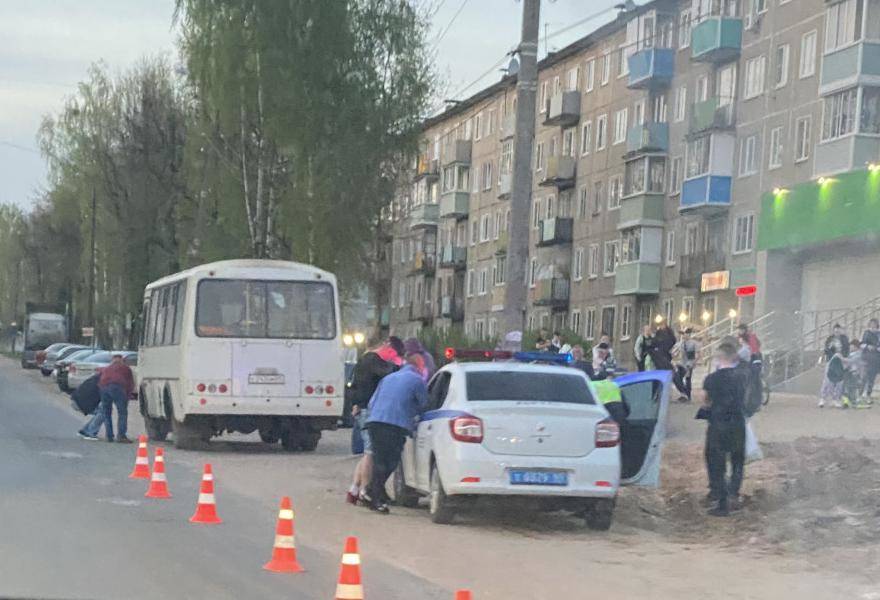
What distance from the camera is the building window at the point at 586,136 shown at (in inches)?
2464

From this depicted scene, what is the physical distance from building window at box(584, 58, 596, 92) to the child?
31356mm

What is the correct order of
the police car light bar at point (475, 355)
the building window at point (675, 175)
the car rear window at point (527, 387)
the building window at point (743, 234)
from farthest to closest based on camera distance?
the building window at point (675, 175) → the building window at point (743, 234) → the police car light bar at point (475, 355) → the car rear window at point (527, 387)

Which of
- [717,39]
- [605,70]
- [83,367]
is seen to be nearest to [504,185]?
[605,70]

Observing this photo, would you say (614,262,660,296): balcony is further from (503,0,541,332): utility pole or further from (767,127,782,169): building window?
(503,0,541,332): utility pole

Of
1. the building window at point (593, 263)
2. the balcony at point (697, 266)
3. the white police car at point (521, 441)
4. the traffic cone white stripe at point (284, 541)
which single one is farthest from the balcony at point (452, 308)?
the traffic cone white stripe at point (284, 541)

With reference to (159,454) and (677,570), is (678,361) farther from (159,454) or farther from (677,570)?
(677,570)

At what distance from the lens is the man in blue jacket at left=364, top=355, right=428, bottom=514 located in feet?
51.3

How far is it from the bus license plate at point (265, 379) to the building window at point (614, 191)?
35.2 m

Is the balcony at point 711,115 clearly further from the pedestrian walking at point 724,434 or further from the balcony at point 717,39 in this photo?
the pedestrian walking at point 724,434

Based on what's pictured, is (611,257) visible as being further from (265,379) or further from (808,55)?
(265,379)

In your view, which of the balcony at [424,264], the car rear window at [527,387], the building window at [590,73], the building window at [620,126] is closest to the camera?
the car rear window at [527,387]

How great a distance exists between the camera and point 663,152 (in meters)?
50.2

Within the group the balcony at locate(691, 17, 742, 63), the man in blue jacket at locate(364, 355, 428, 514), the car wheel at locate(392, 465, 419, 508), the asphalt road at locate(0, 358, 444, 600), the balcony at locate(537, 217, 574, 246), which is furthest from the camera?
the balcony at locate(537, 217, 574, 246)

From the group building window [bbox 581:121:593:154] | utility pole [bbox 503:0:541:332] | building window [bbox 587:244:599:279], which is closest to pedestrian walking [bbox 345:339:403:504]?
utility pole [bbox 503:0:541:332]
